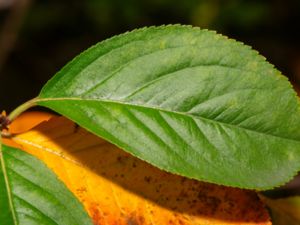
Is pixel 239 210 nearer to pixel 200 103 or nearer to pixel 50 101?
pixel 200 103

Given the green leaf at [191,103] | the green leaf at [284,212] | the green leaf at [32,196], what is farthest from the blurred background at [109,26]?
the green leaf at [32,196]

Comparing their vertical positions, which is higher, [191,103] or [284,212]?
[191,103]

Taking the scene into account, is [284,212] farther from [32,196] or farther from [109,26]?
[109,26]

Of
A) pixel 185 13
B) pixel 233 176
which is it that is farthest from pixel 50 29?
pixel 233 176

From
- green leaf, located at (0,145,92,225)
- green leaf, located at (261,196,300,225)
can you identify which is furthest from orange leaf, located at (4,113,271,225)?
green leaf, located at (261,196,300,225)

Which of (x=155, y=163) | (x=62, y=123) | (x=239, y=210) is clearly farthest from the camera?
(x=62, y=123)

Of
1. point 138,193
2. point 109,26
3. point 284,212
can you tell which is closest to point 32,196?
point 138,193

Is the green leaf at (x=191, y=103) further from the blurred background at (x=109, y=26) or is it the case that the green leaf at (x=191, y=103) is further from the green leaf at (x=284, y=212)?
the blurred background at (x=109, y=26)
